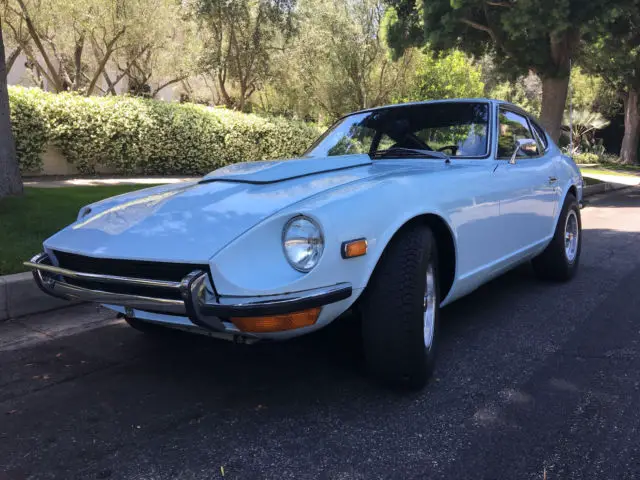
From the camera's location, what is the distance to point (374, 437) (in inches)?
96.3

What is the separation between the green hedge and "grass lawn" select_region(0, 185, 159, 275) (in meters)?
3.26

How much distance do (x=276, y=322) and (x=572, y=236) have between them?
12.9 ft

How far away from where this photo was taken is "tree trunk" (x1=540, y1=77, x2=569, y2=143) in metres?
15.0

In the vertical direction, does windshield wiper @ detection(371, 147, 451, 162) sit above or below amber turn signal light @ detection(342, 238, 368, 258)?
above

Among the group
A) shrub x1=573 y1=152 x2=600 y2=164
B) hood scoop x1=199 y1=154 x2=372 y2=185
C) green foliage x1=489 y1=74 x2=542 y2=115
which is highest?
hood scoop x1=199 y1=154 x2=372 y2=185

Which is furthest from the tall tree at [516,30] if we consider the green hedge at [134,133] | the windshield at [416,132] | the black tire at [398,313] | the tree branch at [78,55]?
the black tire at [398,313]

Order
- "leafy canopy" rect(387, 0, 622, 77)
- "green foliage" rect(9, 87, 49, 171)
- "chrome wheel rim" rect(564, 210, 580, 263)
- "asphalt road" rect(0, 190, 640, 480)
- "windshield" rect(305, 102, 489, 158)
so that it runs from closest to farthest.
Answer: "asphalt road" rect(0, 190, 640, 480) → "windshield" rect(305, 102, 489, 158) → "chrome wheel rim" rect(564, 210, 580, 263) → "green foliage" rect(9, 87, 49, 171) → "leafy canopy" rect(387, 0, 622, 77)

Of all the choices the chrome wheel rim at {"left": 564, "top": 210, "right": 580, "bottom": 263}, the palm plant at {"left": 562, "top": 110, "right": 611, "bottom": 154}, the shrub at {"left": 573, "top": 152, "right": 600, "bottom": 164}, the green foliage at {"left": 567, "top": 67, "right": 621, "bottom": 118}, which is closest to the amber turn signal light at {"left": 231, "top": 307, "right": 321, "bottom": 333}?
the chrome wheel rim at {"left": 564, "top": 210, "right": 580, "bottom": 263}

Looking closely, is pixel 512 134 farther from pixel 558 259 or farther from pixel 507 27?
pixel 507 27

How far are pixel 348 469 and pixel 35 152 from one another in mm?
10694

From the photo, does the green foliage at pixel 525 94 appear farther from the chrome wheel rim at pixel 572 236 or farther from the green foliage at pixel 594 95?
the chrome wheel rim at pixel 572 236

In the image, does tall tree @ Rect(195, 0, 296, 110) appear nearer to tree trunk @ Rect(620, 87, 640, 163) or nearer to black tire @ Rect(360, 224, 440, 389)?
black tire @ Rect(360, 224, 440, 389)

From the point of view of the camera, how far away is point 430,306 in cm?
302

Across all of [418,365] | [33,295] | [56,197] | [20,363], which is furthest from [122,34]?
[418,365]
